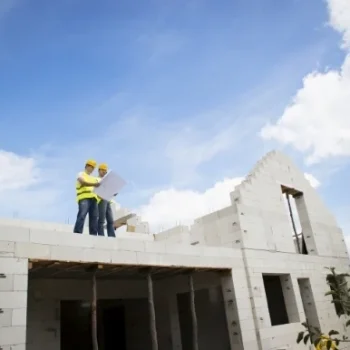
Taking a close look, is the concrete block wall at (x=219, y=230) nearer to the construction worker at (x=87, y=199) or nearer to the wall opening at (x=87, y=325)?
the construction worker at (x=87, y=199)

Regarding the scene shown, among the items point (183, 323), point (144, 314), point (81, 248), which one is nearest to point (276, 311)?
point (183, 323)

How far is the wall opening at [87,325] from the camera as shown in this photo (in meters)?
14.5

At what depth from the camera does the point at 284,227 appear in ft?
45.1

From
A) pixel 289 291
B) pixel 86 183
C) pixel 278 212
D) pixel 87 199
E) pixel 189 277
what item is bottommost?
pixel 289 291

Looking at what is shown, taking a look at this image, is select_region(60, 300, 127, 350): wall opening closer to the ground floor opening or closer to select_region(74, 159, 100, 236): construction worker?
the ground floor opening

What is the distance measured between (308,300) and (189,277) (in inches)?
243

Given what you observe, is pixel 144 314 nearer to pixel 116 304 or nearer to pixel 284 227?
pixel 116 304

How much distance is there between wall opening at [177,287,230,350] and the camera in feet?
45.8

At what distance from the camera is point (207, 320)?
14.4m

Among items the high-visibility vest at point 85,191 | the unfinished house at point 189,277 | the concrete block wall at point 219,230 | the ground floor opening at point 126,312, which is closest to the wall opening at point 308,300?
the unfinished house at point 189,277

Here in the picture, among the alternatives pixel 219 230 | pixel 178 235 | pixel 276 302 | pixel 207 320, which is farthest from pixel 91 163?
pixel 276 302

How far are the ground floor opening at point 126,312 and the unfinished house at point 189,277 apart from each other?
0.04 metres

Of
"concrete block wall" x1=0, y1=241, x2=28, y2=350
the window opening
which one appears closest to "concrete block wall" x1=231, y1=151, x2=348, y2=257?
the window opening

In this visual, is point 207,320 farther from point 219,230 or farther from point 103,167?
point 103,167
